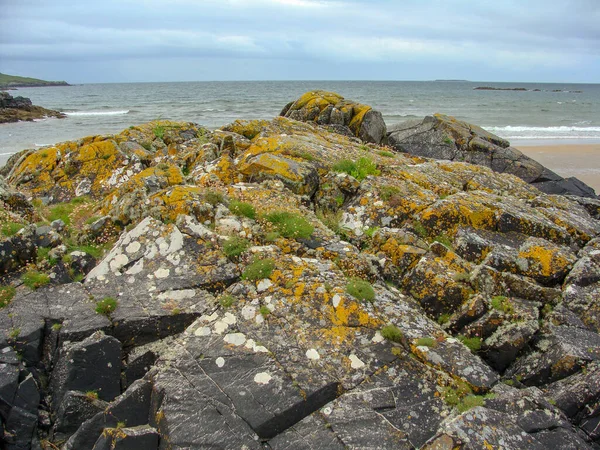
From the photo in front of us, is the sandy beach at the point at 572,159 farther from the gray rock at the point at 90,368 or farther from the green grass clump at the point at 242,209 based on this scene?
the gray rock at the point at 90,368

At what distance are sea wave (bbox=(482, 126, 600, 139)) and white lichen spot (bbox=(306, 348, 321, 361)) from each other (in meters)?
42.2

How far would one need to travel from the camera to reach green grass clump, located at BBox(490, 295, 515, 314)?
21.4 feet

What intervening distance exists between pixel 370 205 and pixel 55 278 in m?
6.46

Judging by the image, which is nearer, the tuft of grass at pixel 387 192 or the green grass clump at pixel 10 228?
the green grass clump at pixel 10 228

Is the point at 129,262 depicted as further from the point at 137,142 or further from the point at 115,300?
the point at 137,142

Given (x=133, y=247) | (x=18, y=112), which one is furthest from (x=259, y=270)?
(x=18, y=112)

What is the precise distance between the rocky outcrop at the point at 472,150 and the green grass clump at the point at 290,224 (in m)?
13.2

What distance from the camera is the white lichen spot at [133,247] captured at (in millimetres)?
7094

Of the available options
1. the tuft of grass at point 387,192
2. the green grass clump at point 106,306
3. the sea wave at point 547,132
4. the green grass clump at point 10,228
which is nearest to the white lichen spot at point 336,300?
the green grass clump at point 106,306

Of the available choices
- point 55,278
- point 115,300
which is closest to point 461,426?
point 115,300

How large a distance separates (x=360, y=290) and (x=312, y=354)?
54.1 inches

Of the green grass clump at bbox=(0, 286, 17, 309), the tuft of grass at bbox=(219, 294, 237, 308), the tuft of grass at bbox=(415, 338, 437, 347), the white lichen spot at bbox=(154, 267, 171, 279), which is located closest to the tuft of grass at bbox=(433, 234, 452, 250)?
the tuft of grass at bbox=(415, 338, 437, 347)

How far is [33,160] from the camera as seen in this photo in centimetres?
1222

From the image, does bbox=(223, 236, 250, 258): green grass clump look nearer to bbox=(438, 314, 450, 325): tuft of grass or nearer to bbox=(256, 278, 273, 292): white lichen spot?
bbox=(256, 278, 273, 292): white lichen spot
